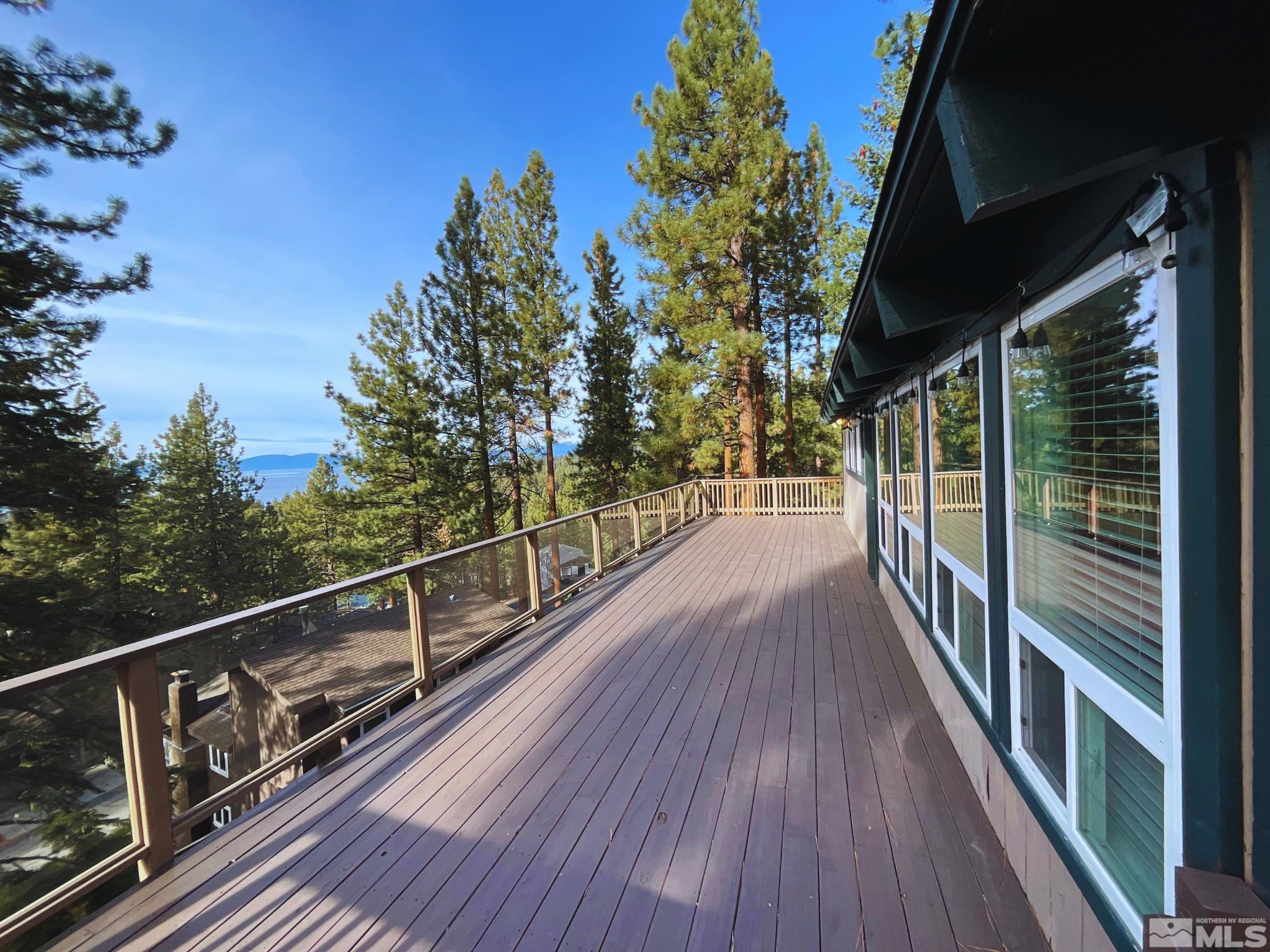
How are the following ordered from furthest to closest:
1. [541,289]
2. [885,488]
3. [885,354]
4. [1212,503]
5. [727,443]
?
[541,289] < [727,443] < [885,488] < [885,354] < [1212,503]

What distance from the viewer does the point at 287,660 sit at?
2.66 m

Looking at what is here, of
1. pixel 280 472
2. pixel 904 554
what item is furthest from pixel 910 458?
pixel 280 472

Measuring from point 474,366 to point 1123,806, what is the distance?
57.7 ft

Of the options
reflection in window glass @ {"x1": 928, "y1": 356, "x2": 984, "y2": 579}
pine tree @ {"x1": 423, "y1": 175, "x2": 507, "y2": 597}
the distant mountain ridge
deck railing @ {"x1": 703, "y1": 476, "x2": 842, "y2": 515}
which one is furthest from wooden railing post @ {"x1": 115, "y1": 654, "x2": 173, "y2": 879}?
the distant mountain ridge

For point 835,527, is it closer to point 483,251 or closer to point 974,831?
point 974,831

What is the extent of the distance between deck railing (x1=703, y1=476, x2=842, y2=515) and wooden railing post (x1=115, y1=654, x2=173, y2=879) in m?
11.4

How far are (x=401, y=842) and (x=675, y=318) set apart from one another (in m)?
13.4

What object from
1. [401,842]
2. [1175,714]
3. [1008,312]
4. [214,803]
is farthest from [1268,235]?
[214,803]

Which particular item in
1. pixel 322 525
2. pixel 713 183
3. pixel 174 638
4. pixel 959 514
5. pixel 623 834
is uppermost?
pixel 713 183

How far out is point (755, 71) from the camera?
12156 millimetres

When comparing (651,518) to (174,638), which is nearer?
Answer: (174,638)

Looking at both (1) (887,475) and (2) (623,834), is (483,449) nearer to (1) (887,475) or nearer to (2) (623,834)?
(1) (887,475)

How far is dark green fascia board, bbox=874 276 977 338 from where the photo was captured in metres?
1.90

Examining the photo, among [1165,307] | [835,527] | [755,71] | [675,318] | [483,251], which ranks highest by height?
[755,71]
